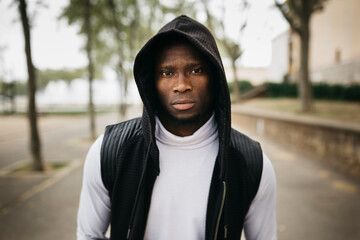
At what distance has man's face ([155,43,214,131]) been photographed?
1605mm

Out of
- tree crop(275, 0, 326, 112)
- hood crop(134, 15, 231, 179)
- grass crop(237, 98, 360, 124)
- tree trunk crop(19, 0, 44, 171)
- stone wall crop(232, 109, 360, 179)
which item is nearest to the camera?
hood crop(134, 15, 231, 179)

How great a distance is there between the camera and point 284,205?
4.54 metres

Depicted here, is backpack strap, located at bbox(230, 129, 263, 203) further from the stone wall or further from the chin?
the stone wall

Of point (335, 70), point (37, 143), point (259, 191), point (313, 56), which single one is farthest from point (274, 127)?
point (313, 56)

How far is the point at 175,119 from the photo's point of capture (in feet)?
5.43

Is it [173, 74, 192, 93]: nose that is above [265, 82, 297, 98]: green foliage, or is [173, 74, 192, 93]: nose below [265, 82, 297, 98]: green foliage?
below

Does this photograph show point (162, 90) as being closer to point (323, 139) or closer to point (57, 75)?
point (323, 139)

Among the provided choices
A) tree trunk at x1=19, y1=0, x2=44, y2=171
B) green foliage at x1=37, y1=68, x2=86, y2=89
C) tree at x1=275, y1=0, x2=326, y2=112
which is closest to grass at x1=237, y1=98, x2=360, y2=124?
tree at x1=275, y1=0, x2=326, y2=112

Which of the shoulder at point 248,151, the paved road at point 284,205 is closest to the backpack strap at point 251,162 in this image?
the shoulder at point 248,151

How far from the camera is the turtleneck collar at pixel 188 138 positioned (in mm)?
1660

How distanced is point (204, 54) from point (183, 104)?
37 centimetres

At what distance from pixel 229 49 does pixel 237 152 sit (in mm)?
17626

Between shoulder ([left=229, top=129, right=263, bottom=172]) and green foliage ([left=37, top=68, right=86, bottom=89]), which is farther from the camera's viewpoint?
green foliage ([left=37, top=68, right=86, bottom=89])

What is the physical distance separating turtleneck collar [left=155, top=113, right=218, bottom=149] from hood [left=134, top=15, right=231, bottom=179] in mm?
85
